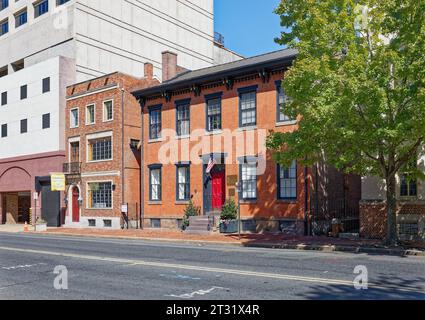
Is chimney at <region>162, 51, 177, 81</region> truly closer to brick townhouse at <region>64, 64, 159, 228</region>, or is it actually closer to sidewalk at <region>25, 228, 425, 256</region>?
brick townhouse at <region>64, 64, 159, 228</region>

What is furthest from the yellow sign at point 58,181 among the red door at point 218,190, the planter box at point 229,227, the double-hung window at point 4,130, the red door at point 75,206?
the planter box at point 229,227

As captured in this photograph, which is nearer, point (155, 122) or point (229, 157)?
point (229, 157)

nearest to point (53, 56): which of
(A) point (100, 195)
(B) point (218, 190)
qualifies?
(A) point (100, 195)

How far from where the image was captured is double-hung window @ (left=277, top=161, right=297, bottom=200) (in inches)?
1001

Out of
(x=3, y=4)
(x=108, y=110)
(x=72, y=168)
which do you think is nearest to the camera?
(x=108, y=110)

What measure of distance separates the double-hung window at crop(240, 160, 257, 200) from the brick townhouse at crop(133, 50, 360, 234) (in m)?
0.06

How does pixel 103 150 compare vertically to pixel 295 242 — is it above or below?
above

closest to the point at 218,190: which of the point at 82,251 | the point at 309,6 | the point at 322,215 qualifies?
the point at 322,215

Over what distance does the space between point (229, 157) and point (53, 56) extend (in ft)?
76.5

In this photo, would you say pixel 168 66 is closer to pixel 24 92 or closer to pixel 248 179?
pixel 248 179

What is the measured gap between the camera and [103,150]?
35.3 metres

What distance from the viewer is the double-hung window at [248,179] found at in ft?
88.2

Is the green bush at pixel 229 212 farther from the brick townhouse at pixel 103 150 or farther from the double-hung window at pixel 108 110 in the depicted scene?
the double-hung window at pixel 108 110
